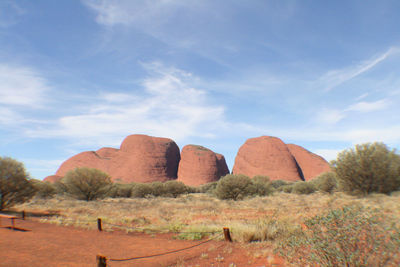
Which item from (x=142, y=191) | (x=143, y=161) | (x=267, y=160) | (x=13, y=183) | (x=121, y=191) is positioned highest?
(x=143, y=161)

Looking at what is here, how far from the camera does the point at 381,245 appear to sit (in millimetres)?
3244

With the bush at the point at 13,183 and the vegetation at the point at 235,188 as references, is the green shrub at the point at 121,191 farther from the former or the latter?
the bush at the point at 13,183

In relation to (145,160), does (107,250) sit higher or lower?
lower

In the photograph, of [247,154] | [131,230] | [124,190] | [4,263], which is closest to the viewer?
[4,263]

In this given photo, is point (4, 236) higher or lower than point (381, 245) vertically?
lower

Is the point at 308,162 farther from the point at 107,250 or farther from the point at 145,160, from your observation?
the point at 107,250

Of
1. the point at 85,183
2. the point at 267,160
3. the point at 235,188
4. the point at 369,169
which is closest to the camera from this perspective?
the point at 369,169

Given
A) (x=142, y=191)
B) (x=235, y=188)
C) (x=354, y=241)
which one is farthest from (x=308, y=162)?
(x=354, y=241)

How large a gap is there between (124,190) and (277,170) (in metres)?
35.5

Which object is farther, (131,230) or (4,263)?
(131,230)

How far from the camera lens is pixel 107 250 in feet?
24.3

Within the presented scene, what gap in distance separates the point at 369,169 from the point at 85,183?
80.0 feet

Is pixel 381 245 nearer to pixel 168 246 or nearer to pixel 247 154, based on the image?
pixel 168 246

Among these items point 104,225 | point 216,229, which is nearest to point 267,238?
point 216,229
